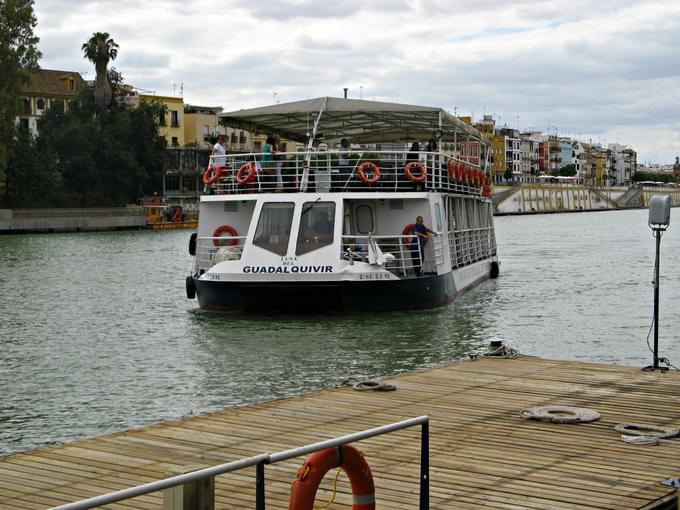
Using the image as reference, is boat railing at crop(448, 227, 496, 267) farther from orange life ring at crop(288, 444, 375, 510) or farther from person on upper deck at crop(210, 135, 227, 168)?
orange life ring at crop(288, 444, 375, 510)

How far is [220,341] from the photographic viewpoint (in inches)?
791

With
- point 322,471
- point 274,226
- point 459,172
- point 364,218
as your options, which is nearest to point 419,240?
point 364,218

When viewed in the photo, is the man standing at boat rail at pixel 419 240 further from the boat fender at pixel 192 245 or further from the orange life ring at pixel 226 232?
the boat fender at pixel 192 245

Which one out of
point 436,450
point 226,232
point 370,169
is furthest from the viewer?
point 226,232

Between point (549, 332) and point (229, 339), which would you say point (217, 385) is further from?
point (549, 332)

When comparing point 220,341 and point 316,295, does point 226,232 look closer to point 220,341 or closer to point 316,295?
point 316,295

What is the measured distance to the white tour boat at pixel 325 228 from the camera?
2178 cm

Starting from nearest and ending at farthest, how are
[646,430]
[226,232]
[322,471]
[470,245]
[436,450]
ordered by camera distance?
[322,471], [436,450], [646,430], [226,232], [470,245]

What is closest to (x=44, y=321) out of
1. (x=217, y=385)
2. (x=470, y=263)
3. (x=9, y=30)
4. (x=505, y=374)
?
(x=217, y=385)

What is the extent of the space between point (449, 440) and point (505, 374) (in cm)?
383

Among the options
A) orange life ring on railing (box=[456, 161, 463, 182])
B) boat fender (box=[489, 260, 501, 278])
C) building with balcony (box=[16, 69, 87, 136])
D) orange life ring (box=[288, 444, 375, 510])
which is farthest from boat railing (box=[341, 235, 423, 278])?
building with balcony (box=[16, 69, 87, 136])

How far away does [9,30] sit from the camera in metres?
68.9

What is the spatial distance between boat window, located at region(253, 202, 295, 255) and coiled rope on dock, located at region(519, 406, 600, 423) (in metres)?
12.4

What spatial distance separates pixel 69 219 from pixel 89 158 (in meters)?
7.09
